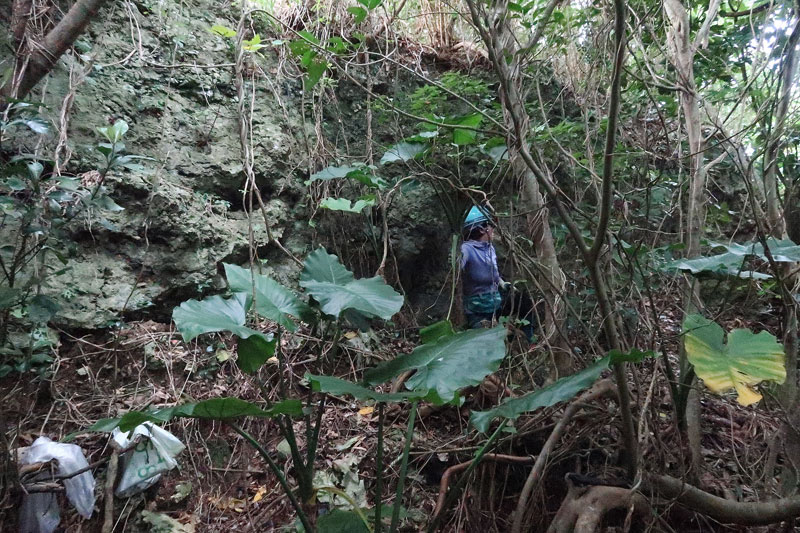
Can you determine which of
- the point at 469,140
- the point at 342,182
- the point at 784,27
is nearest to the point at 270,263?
the point at 342,182

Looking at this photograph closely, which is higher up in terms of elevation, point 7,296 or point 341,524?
point 7,296

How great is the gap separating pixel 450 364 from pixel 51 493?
1.59 m

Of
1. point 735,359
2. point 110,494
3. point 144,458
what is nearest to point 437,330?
point 735,359

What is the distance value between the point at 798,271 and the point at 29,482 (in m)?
2.95

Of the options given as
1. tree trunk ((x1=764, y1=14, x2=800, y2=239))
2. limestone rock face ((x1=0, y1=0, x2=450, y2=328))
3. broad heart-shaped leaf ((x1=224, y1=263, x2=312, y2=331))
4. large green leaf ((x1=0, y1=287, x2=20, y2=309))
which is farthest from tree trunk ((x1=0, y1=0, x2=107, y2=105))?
tree trunk ((x1=764, y1=14, x2=800, y2=239))

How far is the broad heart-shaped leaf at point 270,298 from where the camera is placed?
1435 millimetres

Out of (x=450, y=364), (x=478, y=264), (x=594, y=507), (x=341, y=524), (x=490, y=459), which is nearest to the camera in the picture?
(x=450, y=364)

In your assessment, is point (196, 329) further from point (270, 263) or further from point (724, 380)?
point (270, 263)

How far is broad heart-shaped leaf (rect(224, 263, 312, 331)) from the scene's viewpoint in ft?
4.71

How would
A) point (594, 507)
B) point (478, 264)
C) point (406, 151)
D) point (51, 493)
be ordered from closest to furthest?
point (594, 507) < point (51, 493) < point (406, 151) < point (478, 264)

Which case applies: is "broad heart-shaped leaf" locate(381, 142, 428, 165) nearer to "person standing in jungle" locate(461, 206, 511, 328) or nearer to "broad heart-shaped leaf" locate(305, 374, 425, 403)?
"person standing in jungle" locate(461, 206, 511, 328)

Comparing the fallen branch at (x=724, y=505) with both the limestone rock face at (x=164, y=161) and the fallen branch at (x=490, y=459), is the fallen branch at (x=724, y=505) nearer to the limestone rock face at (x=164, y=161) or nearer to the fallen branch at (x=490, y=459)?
the fallen branch at (x=490, y=459)

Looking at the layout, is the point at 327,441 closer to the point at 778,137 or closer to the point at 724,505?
the point at 724,505

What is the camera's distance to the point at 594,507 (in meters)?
1.50
